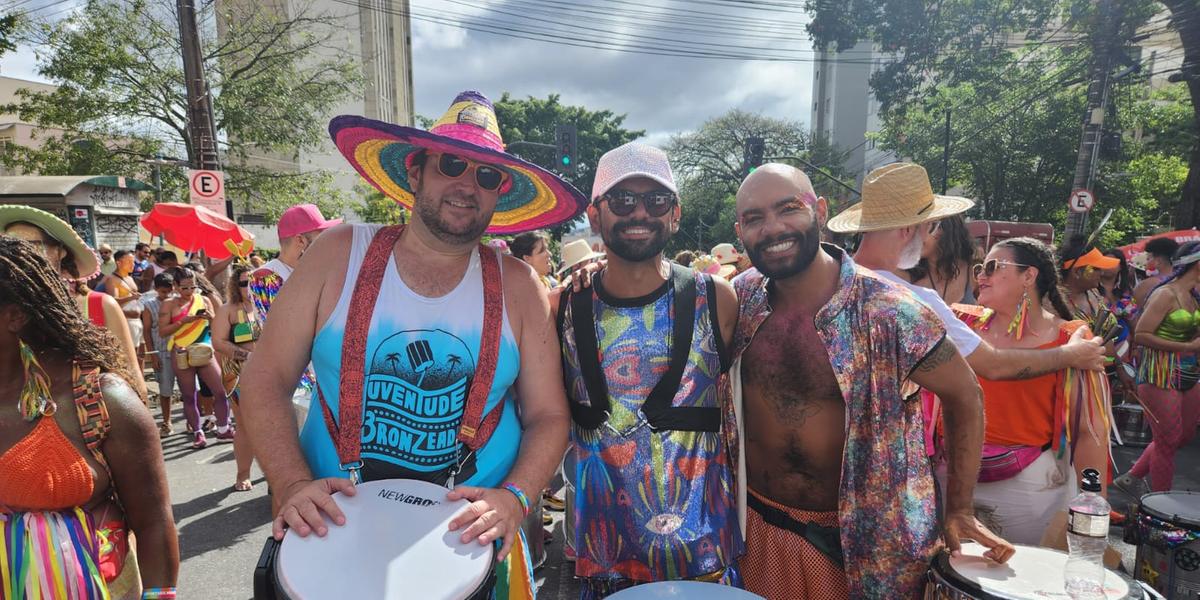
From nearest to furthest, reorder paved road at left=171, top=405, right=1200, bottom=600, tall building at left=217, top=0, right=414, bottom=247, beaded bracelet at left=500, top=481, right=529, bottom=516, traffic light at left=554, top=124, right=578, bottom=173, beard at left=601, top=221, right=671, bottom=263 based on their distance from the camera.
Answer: beaded bracelet at left=500, top=481, right=529, bottom=516
beard at left=601, top=221, right=671, bottom=263
paved road at left=171, top=405, right=1200, bottom=600
traffic light at left=554, top=124, right=578, bottom=173
tall building at left=217, top=0, right=414, bottom=247

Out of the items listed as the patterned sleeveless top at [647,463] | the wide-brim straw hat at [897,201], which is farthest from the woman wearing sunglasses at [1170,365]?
the patterned sleeveless top at [647,463]

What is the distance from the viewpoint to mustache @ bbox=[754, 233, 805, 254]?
2217 millimetres

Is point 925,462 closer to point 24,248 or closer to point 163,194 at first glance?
point 24,248

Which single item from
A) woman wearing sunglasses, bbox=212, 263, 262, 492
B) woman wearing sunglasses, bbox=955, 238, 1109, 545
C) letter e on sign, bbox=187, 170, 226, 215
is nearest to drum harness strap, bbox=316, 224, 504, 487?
woman wearing sunglasses, bbox=955, 238, 1109, 545

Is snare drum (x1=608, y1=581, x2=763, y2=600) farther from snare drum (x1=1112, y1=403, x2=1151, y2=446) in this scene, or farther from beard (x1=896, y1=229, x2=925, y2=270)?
snare drum (x1=1112, y1=403, x2=1151, y2=446)

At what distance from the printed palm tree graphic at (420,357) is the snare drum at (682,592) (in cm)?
82

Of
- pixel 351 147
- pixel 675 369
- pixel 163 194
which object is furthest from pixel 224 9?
pixel 675 369

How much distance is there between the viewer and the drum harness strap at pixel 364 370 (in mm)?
1821

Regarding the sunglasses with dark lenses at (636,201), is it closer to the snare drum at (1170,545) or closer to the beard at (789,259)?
the beard at (789,259)

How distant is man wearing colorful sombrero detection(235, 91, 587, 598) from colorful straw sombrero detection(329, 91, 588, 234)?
10 millimetres

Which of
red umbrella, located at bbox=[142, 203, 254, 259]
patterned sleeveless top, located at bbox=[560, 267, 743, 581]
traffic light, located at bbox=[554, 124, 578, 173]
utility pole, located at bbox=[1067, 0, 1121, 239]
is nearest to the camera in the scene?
patterned sleeveless top, located at bbox=[560, 267, 743, 581]

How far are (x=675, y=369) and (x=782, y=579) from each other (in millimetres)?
929

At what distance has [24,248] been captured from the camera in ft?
5.85

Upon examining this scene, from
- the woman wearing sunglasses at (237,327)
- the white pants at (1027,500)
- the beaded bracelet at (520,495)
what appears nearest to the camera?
the beaded bracelet at (520,495)
